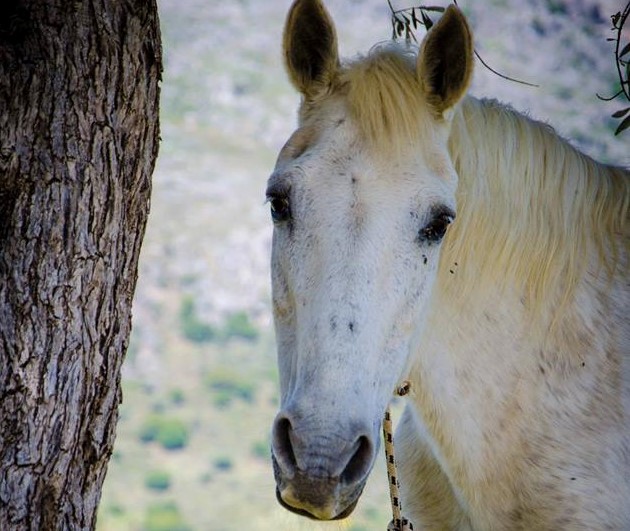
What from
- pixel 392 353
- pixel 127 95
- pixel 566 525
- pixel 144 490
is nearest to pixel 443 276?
pixel 392 353

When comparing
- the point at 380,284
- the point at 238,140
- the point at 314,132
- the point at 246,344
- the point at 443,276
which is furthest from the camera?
the point at 238,140

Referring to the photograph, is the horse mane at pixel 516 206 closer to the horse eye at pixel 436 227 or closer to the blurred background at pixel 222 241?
the horse eye at pixel 436 227

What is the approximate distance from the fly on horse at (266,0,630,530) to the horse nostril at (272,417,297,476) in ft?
0.56

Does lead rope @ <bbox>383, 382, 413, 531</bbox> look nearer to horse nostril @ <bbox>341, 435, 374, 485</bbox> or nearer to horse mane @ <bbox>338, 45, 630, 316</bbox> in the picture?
horse mane @ <bbox>338, 45, 630, 316</bbox>

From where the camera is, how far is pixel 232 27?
2511 inches

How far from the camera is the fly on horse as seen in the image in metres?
3.09

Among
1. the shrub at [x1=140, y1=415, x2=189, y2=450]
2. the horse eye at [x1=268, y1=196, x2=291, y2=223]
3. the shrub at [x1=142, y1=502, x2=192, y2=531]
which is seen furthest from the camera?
the shrub at [x1=140, y1=415, x2=189, y2=450]

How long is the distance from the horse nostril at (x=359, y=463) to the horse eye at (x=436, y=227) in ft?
2.44

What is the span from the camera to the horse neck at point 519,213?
363cm

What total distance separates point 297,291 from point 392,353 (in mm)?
383

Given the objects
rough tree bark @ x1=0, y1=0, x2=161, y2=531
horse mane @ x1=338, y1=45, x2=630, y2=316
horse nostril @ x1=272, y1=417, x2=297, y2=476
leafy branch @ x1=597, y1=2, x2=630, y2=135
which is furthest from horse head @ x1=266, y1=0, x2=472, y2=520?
leafy branch @ x1=597, y1=2, x2=630, y2=135

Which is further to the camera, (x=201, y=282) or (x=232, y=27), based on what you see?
(x=232, y=27)

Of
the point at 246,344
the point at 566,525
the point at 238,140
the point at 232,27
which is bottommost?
the point at 246,344

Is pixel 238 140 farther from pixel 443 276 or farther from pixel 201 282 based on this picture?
pixel 443 276
